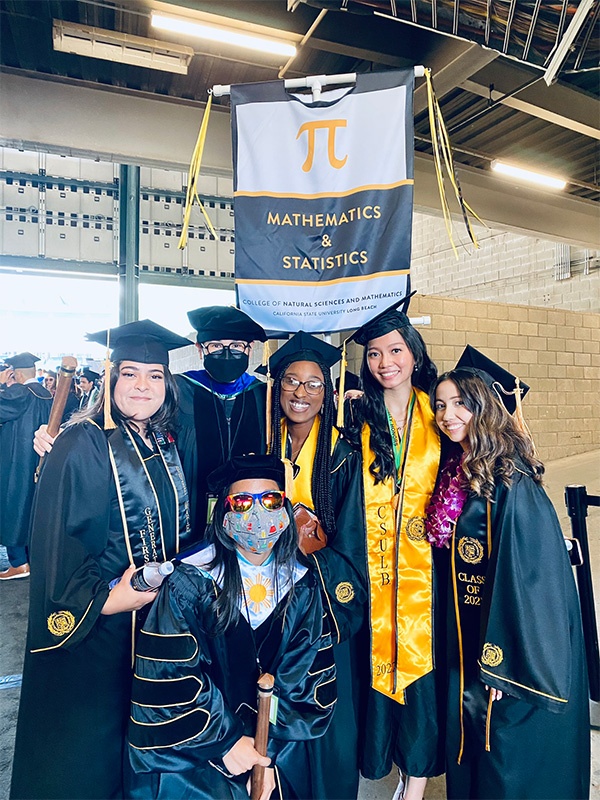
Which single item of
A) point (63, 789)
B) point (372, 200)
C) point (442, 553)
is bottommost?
point (63, 789)

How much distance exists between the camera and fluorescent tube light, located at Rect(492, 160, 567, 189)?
19.6 ft

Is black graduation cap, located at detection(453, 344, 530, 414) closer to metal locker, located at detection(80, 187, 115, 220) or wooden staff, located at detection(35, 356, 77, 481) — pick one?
wooden staff, located at detection(35, 356, 77, 481)

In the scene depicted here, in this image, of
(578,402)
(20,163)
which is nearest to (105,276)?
(20,163)

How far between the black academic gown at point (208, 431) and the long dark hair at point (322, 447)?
12 centimetres

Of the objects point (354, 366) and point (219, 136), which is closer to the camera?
point (219, 136)

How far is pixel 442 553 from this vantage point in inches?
74.9

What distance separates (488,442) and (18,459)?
12.7 ft

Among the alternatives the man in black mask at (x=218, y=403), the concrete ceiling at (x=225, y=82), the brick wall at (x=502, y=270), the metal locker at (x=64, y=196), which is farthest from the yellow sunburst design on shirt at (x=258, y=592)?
the brick wall at (x=502, y=270)

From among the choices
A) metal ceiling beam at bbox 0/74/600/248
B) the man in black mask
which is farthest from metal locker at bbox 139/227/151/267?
the man in black mask

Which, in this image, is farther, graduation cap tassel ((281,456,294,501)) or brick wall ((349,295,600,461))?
brick wall ((349,295,600,461))

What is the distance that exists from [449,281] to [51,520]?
35.8ft

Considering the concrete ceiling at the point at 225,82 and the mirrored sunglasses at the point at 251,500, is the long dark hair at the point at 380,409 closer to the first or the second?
the mirrored sunglasses at the point at 251,500

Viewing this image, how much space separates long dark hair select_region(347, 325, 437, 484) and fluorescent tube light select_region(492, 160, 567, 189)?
484cm

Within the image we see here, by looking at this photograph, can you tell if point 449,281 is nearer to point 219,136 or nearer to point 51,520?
point 219,136
